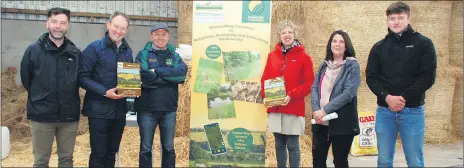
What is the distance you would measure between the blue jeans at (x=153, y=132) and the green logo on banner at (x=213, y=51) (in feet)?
2.72

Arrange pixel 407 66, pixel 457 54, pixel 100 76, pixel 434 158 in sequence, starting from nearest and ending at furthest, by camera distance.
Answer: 1. pixel 407 66
2. pixel 100 76
3. pixel 434 158
4. pixel 457 54

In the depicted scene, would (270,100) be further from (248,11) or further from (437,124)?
(437,124)

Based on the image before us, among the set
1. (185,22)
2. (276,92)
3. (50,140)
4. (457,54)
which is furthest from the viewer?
(457,54)

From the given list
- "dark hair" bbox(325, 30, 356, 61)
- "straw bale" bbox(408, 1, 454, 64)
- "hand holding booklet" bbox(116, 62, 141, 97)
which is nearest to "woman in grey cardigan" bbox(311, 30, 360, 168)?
"dark hair" bbox(325, 30, 356, 61)

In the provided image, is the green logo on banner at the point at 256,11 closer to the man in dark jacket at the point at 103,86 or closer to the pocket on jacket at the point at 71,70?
the man in dark jacket at the point at 103,86

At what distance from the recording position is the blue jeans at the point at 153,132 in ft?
13.3

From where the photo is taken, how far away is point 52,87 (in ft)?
11.6

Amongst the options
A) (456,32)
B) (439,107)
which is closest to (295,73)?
(439,107)

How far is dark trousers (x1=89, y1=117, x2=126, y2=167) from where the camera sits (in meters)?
3.75

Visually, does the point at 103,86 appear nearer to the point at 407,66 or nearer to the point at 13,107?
the point at 407,66

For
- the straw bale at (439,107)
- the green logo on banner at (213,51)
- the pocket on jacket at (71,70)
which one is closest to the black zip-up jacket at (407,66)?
the green logo on banner at (213,51)

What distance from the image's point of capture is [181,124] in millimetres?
5977

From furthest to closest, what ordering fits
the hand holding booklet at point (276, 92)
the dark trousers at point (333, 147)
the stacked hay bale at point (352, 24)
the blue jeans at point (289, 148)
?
the stacked hay bale at point (352, 24)
the blue jeans at point (289, 148)
the hand holding booklet at point (276, 92)
the dark trousers at point (333, 147)

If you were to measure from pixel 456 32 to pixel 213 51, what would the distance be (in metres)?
4.29
